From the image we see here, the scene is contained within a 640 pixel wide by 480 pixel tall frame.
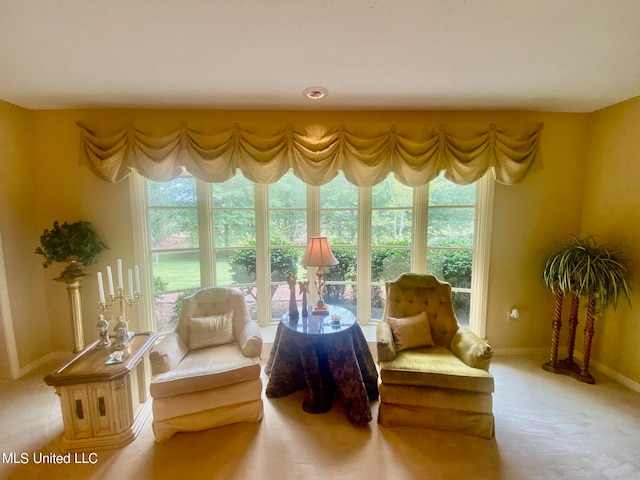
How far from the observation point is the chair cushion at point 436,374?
1.79 m

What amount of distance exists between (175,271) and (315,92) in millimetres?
2158

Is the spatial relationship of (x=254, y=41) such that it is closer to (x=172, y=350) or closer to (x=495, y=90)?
(x=495, y=90)

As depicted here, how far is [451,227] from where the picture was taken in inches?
110

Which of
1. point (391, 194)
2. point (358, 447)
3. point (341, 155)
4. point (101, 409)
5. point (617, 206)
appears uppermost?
point (341, 155)

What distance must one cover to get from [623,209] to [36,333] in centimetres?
537

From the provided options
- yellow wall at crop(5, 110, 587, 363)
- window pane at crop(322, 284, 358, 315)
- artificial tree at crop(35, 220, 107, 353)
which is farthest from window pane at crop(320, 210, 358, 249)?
artificial tree at crop(35, 220, 107, 353)

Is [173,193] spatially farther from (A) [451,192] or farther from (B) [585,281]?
(B) [585,281]

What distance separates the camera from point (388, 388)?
187cm

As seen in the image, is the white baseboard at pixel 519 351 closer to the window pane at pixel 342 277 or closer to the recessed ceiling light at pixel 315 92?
the window pane at pixel 342 277

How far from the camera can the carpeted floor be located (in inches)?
62.2

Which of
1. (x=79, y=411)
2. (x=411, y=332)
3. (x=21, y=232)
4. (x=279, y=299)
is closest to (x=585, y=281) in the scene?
(x=411, y=332)

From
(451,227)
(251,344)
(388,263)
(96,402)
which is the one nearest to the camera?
(96,402)

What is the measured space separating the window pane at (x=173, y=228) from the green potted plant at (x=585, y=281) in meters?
3.38

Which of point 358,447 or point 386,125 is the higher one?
point 386,125
